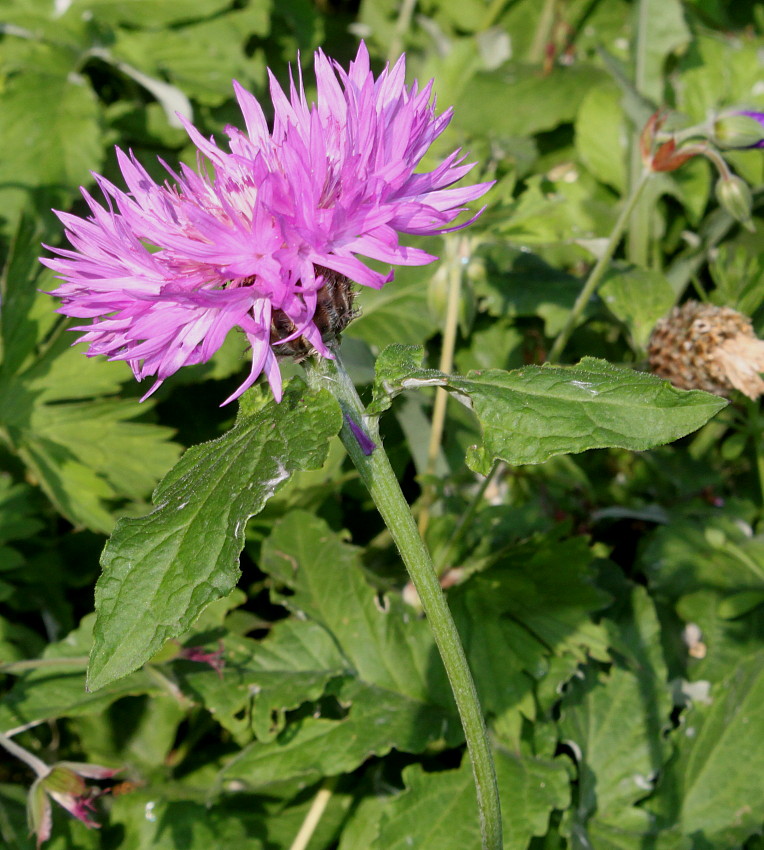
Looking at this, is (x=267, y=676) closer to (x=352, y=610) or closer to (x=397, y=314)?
(x=352, y=610)

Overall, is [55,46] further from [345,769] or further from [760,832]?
[760,832]

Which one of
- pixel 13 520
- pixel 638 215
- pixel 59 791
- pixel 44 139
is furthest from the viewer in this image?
pixel 638 215

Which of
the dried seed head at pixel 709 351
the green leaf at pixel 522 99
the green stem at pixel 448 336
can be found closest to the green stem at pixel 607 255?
the dried seed head at pixel 709 351

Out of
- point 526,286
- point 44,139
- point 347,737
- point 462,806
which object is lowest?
point 462,806

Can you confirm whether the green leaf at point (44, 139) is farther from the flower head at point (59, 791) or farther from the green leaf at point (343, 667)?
the flower head at point (59, 791)

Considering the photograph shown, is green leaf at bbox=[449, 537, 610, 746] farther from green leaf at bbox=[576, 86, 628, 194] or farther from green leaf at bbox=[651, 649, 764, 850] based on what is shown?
green leaf at bbox=[576, 86, 628, 194]

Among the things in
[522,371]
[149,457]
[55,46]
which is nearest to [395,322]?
[149,457]

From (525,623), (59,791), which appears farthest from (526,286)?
(59,791)

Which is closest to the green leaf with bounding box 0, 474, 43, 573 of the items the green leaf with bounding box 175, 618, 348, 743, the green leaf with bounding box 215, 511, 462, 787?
the green leaf with bounding box 175, 618, 348, 743
